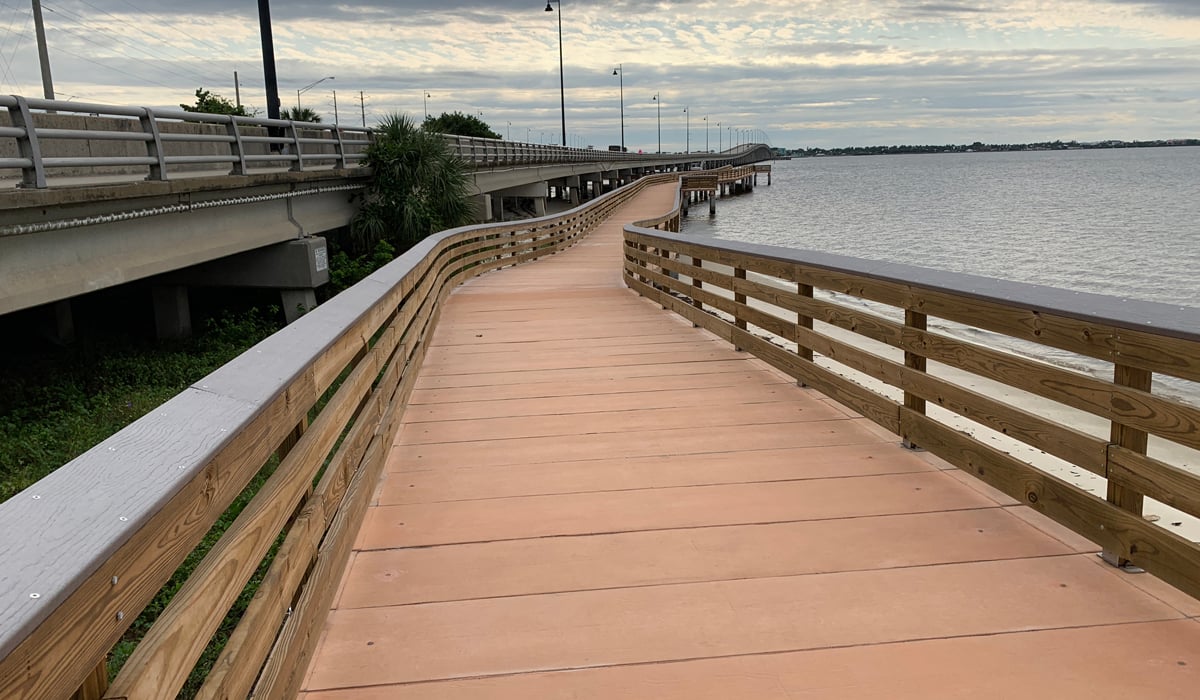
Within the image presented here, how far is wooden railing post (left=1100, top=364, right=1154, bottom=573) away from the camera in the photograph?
3.56m

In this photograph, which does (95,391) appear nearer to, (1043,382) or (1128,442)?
(1043,382)

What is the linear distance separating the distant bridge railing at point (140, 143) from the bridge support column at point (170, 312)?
2.09 m

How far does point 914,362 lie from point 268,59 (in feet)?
53.8

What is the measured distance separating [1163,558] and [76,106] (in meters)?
11.8

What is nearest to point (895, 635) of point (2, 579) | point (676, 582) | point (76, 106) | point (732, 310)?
point (676, 582)

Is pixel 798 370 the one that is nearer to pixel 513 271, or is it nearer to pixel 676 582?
pixel 676 582

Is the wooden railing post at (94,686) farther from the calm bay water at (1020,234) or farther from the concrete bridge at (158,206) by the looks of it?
the calm bay water at (1020,234)

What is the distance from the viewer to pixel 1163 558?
347 centimetres

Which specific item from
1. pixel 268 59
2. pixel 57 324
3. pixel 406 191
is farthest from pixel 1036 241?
pixel 57 324

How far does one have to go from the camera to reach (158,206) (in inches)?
502

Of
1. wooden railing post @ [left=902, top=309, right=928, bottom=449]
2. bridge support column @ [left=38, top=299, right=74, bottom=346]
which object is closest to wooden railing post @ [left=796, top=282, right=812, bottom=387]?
wooden railing post @ [left=902, top=309, right=928, bottom=449]

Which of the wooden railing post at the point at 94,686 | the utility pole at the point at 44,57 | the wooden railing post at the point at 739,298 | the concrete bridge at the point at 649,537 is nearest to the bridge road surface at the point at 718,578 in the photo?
the concrete bridge at the point at 649,537

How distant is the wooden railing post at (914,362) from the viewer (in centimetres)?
531

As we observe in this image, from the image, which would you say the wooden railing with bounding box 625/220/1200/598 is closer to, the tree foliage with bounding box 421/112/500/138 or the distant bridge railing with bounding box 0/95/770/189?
the distant bridge railing with bounding box 0/95/770/189
